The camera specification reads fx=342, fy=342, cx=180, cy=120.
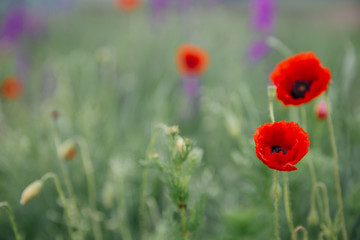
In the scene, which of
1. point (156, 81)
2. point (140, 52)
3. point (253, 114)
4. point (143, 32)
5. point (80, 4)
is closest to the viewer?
point (253, 114)

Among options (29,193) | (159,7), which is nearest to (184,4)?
(159,7)

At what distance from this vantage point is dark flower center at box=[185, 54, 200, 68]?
5.68 feet

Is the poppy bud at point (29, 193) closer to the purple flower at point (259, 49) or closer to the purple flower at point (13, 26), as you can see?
the purple flower at point (259, 49)

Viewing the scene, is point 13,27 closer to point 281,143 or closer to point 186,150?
point 186,150

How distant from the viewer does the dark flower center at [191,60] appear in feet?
5.68

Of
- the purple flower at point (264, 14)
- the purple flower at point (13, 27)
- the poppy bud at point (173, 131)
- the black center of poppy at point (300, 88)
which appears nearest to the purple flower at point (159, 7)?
the purple flower at point (264, 14)

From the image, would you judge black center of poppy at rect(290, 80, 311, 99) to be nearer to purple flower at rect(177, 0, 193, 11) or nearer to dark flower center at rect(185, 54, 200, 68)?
dark flower center at rect(185, 54, 200, 68)

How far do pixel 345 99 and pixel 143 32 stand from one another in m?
3.08

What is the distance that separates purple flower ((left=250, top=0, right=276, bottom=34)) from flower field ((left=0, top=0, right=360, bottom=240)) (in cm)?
1

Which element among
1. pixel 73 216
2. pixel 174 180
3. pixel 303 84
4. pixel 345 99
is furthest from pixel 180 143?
pixel 345 99

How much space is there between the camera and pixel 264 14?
2521mm

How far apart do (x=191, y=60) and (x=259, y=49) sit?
41.8 inches

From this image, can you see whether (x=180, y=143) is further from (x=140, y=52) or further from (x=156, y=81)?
(x=140, y=52)

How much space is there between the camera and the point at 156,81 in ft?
9.37
